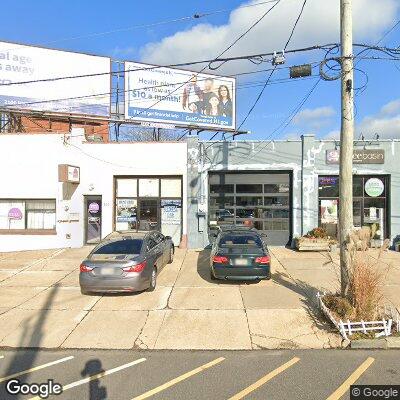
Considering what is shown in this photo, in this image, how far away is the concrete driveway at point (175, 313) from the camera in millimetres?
6992

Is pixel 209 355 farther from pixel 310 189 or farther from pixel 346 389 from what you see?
pixel 310 189

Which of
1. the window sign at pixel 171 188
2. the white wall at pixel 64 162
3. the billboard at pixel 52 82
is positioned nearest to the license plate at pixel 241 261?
the white wall at pixel 64 162

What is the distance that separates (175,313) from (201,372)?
2.68 metres

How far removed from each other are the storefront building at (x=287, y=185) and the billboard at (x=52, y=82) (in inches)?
235

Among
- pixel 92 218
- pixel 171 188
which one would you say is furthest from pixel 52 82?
pixel 171 188

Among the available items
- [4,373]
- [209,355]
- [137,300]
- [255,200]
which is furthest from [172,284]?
[255,200]

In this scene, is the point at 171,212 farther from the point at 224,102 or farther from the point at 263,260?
the point at 263,260

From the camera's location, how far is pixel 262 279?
10375 millimetres

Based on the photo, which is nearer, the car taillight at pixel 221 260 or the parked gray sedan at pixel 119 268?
the parked gray sedan at pixel 119 268

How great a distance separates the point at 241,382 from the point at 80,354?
2.82 metres

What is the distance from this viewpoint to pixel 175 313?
27.3 feet

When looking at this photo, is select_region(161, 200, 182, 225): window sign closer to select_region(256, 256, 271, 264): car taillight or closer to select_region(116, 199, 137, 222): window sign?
select_region(116, 199, 137, 222): window sign

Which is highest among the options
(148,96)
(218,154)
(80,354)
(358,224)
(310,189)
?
(148,96)

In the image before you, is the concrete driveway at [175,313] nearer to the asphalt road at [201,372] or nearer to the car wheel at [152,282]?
the car wheel at [152,282]
